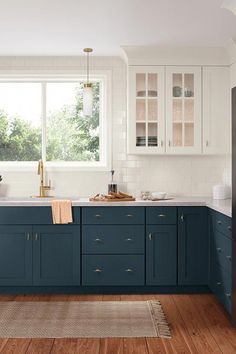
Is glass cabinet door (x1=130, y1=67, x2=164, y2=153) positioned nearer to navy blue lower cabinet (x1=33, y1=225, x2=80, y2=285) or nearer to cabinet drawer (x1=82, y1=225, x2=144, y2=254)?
cabinet drawer (x1=82, y1=225, x2=144, y2=254)

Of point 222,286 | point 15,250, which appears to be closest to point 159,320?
point 222,286

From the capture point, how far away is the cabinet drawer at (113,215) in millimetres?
5430

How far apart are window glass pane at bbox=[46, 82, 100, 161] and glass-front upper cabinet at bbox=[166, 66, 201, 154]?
916mm

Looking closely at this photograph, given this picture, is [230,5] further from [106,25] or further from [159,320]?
[159,320]

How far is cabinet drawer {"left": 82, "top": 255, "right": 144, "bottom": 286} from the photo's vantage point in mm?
5453

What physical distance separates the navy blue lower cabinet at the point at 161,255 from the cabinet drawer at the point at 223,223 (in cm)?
56

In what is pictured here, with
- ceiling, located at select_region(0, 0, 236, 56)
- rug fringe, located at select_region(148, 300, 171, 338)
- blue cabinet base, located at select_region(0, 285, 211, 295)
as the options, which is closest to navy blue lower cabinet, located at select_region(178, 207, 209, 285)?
blue cabinet base, located at select_region(0, 285, 211, 295)

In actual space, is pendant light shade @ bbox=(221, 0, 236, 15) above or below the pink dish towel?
above

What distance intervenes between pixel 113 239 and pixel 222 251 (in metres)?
1.18

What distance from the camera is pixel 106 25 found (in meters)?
4.84

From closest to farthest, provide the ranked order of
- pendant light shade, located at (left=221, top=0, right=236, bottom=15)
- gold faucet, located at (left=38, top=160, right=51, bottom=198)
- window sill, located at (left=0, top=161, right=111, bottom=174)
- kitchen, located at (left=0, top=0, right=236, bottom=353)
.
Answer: pendant light shade, located at (left=221, top=0, right=236, bottom=15) → kitchen, located at (left=0, top=0, right=236, bottom=353) → gold faucet, located at (left=38, top=160, right=51, bottom=198) → window sill, located at (left=0, top=161, right=111, bottom=174)

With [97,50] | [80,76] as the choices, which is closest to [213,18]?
[97,50]

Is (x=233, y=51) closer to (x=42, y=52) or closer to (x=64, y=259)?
(x=42, y=52)

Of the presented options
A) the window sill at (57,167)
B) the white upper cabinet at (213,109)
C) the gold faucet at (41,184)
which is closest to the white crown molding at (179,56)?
the white upper cabinet at (213,109)
